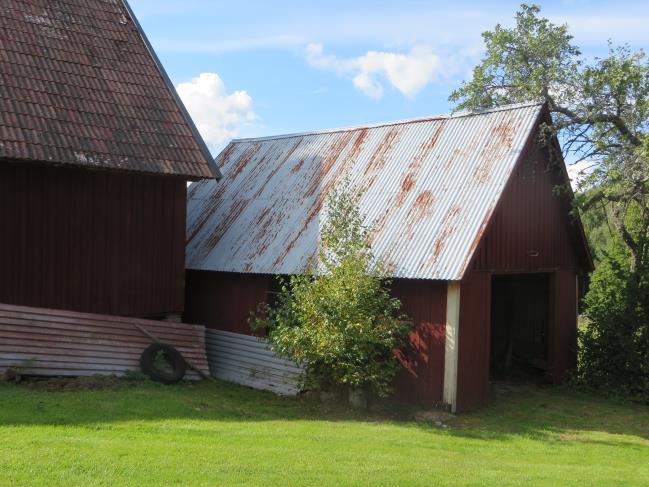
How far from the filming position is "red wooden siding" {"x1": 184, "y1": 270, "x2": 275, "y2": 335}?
53.2 feet

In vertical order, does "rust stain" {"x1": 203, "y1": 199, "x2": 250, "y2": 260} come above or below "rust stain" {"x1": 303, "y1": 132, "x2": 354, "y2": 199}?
below

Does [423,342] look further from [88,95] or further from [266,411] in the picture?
[88,95]

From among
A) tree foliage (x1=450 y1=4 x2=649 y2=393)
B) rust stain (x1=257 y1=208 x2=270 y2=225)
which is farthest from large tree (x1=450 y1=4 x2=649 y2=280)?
rust stain (x1=257 y1=208 x2=270 y2=225)

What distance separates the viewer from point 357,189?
52.1 ft

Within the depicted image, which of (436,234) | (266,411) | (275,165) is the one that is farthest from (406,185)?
(266,411)

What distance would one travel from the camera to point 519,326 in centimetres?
1834

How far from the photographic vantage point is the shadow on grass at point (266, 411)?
34.7ft

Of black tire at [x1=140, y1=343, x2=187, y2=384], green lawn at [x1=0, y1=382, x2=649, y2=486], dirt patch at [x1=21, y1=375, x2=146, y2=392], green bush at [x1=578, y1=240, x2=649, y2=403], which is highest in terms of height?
green bush at [x1=578, y1=240, x2=649, y2=403]

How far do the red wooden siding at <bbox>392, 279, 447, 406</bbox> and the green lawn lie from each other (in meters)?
0.94

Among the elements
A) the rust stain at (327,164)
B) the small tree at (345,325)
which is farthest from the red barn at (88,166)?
the small tree at (345,325)

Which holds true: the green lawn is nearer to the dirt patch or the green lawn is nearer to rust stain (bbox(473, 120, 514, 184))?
the dirt patch

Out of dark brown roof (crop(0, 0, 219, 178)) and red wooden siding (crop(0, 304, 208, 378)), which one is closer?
red wooden siding (crop(0, 304, 208, 378))

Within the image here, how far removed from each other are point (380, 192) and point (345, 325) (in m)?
4.17

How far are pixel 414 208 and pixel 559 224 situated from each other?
3.85m
